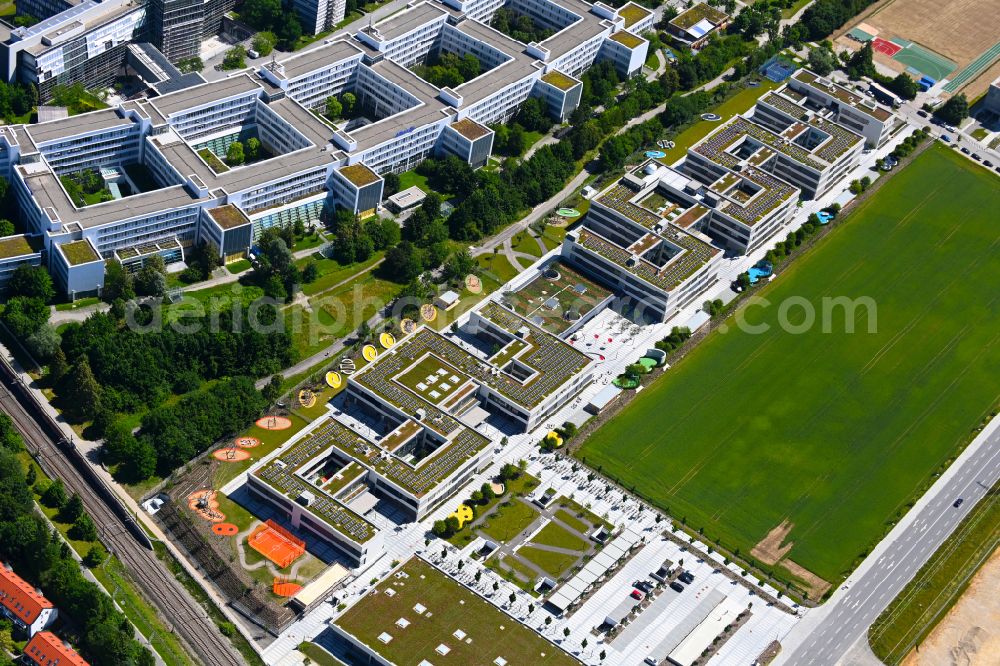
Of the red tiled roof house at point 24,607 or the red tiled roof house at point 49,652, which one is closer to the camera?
the red tiled roof house at point 49,652

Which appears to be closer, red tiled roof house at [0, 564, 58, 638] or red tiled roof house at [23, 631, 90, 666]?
red tiled roof house at [23, 631, 90, 666]

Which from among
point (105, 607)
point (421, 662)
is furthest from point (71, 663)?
point (421, 662)

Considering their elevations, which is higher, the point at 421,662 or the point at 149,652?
the point at 421,662

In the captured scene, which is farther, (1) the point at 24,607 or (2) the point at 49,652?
(1) the point at 24,607

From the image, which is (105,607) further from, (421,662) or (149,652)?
(421,662)
